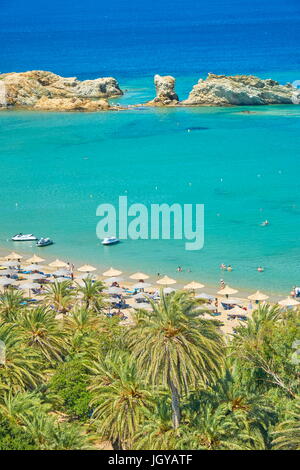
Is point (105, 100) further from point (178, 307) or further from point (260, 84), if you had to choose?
point (178, 307)

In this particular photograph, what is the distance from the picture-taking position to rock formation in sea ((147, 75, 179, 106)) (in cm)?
11157

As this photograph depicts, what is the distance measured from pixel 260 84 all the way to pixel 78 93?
29.4 m

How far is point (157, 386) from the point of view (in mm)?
22734

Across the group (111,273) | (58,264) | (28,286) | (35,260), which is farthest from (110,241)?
(28,286)

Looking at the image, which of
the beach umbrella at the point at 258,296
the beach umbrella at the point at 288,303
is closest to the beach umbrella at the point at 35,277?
the beach umbrella at the point at 258,296

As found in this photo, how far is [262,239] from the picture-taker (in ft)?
182

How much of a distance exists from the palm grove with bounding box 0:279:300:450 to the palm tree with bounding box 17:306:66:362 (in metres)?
0.04

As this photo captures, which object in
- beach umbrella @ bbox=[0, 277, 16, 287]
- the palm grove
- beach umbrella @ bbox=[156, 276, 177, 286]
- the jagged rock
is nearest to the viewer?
the palm grove

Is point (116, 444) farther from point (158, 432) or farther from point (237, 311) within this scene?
point (237, 311)

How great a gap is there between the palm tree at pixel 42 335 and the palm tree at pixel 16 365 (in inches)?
42.7

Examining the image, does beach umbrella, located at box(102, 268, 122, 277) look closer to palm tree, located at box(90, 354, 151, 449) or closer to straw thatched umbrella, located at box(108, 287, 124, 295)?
straw thatched umbrella, located at box(108, 287, 124, 295)

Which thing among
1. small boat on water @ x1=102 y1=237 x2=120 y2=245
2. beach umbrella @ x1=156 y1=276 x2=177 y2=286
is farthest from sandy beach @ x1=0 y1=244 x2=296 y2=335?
small boat on water @ x1=102 y1=237 x2=120 y2=245

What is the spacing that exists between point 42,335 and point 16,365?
3.17 m
